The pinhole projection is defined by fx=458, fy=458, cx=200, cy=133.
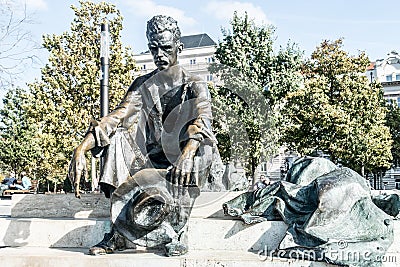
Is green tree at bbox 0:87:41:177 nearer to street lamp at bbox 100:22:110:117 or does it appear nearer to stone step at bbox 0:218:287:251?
street lamp at bbox 100:22:110:117

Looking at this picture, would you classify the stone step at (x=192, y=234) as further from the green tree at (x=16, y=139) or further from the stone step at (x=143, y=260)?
the green tree at (x=16, y=139)

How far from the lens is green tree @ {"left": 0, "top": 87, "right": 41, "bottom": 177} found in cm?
3266

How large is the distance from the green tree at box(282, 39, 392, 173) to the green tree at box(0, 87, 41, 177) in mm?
17588

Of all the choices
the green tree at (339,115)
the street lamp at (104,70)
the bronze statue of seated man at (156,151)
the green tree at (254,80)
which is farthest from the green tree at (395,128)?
the bronze statue of seated man at (156,151)

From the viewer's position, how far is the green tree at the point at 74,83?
21906 millimetres

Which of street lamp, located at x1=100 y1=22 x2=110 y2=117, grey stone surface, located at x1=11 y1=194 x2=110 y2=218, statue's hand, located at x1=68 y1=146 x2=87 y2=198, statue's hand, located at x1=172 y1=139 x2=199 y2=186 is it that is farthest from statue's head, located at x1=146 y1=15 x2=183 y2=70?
street lamp, located at x1=100 y1=22 x2=110 y2=117

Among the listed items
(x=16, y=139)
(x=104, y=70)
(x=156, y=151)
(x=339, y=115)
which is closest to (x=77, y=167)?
(x=156, y=151)

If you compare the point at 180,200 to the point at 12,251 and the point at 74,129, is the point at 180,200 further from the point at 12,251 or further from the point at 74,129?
the point at 74,129

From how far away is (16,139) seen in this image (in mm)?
33906

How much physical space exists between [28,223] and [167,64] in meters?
2.40

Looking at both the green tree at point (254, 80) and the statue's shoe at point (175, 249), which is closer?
the statue's shoe at point (175, 249)

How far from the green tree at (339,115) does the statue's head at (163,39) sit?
73.0ft

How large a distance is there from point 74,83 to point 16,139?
1333 centimetres

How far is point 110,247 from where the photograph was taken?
454 centimetres
